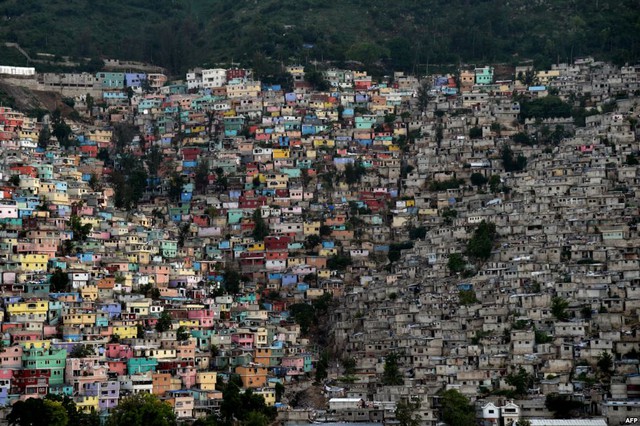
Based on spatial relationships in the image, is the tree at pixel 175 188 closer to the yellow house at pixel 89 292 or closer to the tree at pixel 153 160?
the tree at pixel 153 160

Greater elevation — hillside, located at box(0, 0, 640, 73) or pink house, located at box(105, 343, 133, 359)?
hillside, located at box(0, 0, 640, 73)

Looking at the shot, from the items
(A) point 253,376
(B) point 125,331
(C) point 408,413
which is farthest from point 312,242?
(C) point 408,413

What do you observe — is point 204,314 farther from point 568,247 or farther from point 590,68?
point 590,68

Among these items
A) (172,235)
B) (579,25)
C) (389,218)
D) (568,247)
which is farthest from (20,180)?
(579,25)

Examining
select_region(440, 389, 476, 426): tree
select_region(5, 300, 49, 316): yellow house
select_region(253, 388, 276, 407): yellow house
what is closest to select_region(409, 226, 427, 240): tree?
select_region(253, 388, 276, 407): yellow house

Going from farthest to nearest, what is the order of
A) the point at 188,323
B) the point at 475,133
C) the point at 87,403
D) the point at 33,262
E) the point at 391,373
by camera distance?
the point at 475,133, the point at 33,262, the point at 188,323, the point at 391,373, the point at 87,403

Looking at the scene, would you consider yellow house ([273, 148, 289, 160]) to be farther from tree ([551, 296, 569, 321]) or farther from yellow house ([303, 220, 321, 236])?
tree ([551, 296, 569, 321])

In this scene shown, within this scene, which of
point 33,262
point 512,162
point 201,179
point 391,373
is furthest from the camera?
point 201,179

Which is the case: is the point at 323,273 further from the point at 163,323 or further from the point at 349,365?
the point at 163,323
